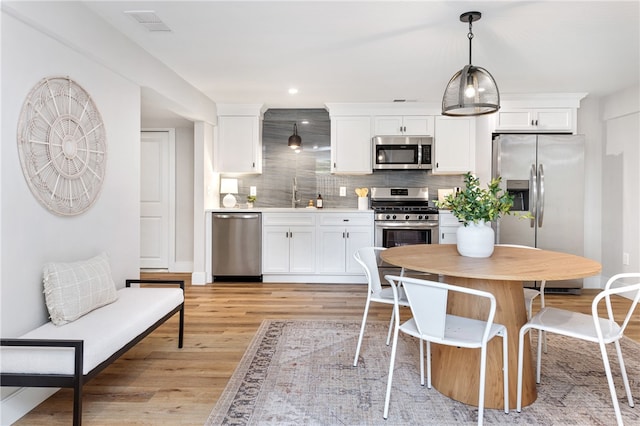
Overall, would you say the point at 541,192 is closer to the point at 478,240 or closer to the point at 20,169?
the point at 478,240

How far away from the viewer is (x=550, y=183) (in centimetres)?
443

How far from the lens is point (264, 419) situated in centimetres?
192

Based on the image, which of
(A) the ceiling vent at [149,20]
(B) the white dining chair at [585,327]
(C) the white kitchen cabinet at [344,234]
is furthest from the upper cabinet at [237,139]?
(B) the white dining chair at [585,327]

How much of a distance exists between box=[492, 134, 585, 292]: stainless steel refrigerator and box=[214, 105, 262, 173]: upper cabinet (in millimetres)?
3075

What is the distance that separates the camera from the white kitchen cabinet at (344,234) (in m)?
4.89

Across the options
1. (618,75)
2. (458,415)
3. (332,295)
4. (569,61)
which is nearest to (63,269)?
(458,415)

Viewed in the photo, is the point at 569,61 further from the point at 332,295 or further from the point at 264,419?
the point at 264,419

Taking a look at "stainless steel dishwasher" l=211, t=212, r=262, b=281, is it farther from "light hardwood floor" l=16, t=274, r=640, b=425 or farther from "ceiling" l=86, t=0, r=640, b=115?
"ceiling" l=86, t=0, r=640, b=115

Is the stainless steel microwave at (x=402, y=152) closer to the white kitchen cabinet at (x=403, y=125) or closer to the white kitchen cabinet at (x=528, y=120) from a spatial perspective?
the white kitchen cabinet at (x=403, y=125)

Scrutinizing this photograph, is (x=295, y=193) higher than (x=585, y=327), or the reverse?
(x=295, y=193)

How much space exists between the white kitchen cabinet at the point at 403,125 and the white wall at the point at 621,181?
2.12 m

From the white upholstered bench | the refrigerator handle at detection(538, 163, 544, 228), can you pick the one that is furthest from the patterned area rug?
the refrigerator handle at detection(538, 163, 544, 228)

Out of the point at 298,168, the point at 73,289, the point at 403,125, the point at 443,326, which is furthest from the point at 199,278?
the point at 443,326

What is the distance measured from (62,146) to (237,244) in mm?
2801
